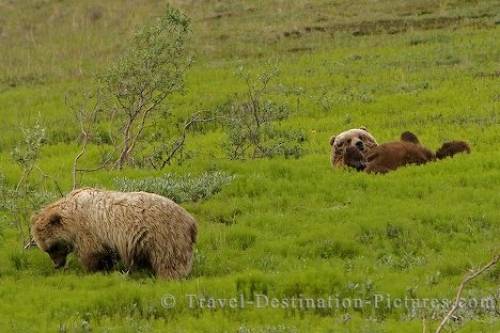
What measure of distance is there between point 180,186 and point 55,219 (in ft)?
11.1

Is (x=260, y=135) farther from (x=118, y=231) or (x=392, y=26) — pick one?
(x=392, y=26)

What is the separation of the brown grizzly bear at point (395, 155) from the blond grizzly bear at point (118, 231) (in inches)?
221

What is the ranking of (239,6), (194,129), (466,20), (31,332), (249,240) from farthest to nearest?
(239,6) → (466,20) → (194,129) → (249,240) → (31,332)

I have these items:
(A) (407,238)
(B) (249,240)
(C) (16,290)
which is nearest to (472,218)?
(A) (407,238)

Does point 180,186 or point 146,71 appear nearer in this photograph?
point 180,186

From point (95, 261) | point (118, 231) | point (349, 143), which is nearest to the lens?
point (118, 231)

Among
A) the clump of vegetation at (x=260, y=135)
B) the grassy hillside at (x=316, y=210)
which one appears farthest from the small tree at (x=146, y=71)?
the clump of vegetation at (x=260, y=135)

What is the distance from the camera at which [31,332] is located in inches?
341

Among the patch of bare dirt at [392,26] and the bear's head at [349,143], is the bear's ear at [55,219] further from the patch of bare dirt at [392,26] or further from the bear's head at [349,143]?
the patch of bare dirt at [392,26]

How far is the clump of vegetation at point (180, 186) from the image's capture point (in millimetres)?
13852

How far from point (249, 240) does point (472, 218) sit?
321 cm

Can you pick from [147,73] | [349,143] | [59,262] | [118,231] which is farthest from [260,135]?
[118,231]

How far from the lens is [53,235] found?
11.0 m

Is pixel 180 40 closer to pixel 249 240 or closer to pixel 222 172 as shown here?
pixel 222 172
